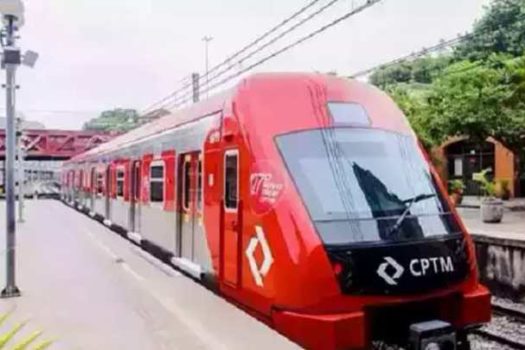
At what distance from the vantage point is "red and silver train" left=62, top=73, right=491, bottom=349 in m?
5.32

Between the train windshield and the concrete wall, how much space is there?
5.24m

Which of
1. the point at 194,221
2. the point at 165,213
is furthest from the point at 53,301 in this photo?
the point at 165,213

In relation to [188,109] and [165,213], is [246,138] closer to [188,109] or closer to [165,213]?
[188,109]

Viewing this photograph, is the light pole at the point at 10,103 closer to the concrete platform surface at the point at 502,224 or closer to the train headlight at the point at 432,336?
the train headlight at the point at 432,336

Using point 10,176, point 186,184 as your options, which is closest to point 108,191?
point 186,184

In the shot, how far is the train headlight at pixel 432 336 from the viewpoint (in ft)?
17.1

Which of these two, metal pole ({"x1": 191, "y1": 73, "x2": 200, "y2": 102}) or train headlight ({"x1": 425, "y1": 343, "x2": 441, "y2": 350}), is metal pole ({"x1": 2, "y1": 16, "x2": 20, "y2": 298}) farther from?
metal pole ({"x1": 191, "y1": 73, "x2": 200, "y2": 102})

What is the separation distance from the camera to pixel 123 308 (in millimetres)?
6484

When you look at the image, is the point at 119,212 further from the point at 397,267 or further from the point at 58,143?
the point at 58,143

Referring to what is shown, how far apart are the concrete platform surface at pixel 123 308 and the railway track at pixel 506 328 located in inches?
155

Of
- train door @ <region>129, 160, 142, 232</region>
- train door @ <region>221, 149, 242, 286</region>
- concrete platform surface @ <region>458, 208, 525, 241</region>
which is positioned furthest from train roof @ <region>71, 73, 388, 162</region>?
concrete platform surface @ <region>458, 208, 525, 241</region>

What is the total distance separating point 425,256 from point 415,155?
125cm

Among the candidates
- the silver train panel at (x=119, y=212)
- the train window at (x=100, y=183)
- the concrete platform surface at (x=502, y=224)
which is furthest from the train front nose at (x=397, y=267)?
the train window at (x=100, y=183)

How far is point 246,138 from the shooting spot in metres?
6.24
